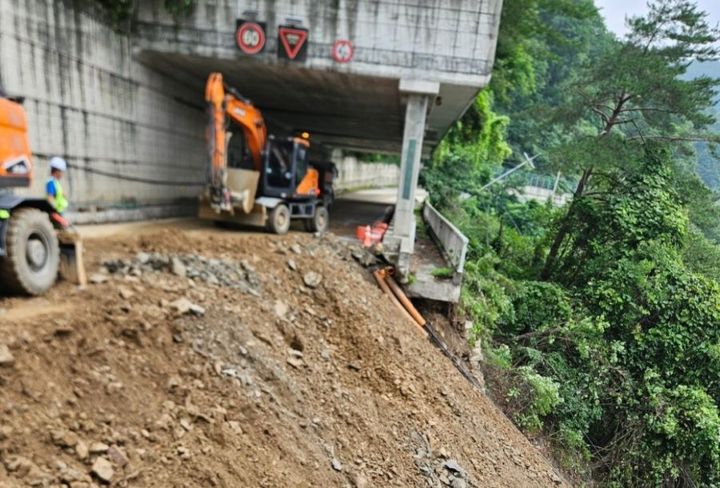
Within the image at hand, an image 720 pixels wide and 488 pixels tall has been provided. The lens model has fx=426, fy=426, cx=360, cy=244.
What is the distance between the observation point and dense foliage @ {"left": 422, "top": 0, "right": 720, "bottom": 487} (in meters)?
9.49

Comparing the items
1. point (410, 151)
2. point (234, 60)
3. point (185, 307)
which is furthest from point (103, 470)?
point (234, 60)

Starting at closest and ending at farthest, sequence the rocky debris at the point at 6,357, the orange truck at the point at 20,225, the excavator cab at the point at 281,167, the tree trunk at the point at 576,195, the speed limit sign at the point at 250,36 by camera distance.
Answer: the rocky debris at the point at 6,357
the orange truck at the point at 20,225
the speed limit sign at the point at 250,36
the excavator cab at the point at 281,167
the tree trunk at the point at 576,195

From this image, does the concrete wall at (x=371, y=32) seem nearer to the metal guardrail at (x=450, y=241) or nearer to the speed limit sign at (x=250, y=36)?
the speed limit sign at (x=250, y=36)

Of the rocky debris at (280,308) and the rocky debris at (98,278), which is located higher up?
the rocky debris at (98,278)

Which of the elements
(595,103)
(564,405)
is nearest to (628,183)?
(595,103)

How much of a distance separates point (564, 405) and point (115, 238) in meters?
9.90

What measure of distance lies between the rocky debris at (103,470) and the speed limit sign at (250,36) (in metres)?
8.10

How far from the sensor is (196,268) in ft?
19.4

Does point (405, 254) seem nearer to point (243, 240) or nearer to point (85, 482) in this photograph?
point (243, 240)

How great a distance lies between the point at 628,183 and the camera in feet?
41.3

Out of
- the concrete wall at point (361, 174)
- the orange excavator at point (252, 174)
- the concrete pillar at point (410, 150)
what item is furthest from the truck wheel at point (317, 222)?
the concrete wall at point (361, 174)

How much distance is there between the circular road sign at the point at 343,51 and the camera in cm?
882

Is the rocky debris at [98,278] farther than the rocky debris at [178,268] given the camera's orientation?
No

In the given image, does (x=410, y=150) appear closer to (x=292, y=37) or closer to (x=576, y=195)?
(x=292, y=37)
